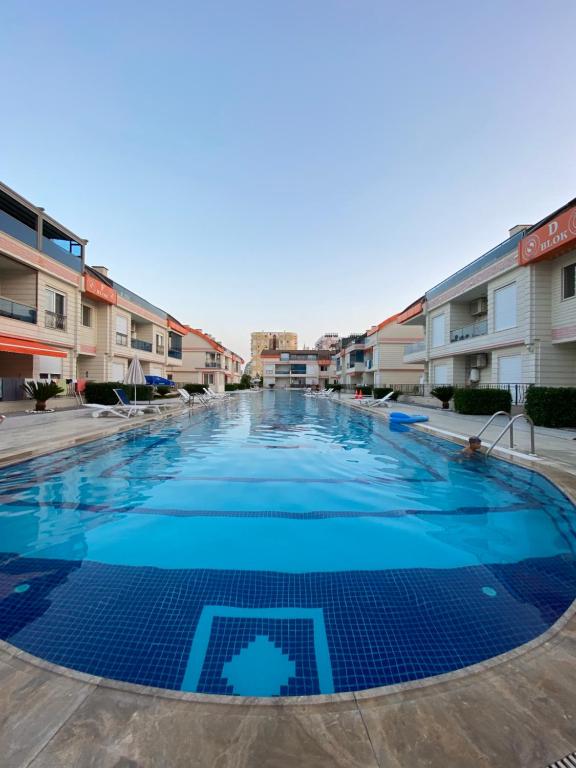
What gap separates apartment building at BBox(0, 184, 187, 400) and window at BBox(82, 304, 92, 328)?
6cm

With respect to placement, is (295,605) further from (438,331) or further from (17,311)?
(438,331)

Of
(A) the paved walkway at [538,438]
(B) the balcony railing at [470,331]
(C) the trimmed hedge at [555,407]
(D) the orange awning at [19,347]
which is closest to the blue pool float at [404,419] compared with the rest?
(A) the paved walkway at [538,438]

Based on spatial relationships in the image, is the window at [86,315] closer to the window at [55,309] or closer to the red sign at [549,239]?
the window at [55,309]

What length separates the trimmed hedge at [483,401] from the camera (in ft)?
50.0

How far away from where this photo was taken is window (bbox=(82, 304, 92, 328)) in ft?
74.1

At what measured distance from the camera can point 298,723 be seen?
5.23 ft

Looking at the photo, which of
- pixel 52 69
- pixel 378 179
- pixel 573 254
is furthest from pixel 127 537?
pixel 378 179

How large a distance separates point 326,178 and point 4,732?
23.6 meters

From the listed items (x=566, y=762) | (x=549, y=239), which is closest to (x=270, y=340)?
(x=549, y=239)

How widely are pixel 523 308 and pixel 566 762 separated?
18604 millimetres

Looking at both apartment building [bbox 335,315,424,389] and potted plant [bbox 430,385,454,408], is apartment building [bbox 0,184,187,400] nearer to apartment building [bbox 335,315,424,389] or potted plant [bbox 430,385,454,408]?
potted plant [bbox 430,385,454,408]

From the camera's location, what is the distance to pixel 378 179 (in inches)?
794

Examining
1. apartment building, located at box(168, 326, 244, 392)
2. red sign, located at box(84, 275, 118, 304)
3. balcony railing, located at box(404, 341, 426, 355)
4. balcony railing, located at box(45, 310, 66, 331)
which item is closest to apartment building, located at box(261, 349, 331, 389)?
apartment building, located at box(168, 326, 244, 392)

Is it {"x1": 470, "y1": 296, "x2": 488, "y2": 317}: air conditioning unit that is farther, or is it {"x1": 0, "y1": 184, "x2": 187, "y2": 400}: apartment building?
{"x1": 470, "y1": 296, "x2": 488, "y2": 317}: air conditioning unit
